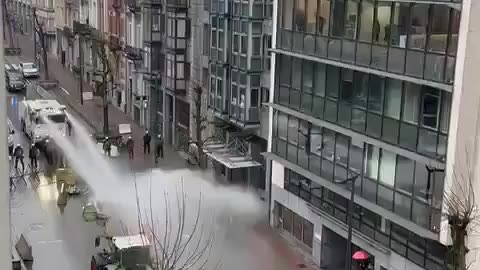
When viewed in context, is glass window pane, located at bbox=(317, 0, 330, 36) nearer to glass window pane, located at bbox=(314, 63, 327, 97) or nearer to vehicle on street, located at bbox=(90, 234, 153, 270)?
glass window pane, located at bbox=(314, 63, 327, 97)

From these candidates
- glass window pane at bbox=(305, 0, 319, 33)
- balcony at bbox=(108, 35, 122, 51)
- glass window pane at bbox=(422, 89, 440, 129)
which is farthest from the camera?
balcony at bbox=(108, 35, 122, 51)

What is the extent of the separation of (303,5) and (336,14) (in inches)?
31.8

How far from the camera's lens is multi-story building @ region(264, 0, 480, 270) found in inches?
282

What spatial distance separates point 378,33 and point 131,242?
142 inches

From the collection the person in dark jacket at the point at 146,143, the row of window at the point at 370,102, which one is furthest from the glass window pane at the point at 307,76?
the person in dark jacket at the point at 146,143

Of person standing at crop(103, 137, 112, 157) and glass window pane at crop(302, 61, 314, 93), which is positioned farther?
person standing at crop(103, 137, 112, 157)

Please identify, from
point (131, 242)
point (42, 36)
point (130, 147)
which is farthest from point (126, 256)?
point (42, 36)

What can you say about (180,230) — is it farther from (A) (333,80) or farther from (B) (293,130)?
(A) (333,80)

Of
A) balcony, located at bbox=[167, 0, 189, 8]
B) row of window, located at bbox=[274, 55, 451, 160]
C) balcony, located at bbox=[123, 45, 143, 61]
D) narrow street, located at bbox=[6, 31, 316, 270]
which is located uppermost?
balcony, located at bbox=[167, 0, 189, 8]

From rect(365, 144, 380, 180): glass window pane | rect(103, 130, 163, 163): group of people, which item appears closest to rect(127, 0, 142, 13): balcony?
rect(103, 130, 163, 163): group of people

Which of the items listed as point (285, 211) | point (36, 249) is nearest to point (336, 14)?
point (285, 211)

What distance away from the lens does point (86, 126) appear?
16.6 m

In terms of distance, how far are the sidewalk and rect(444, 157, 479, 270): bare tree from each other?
299 inches

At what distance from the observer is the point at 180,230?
8.59m
